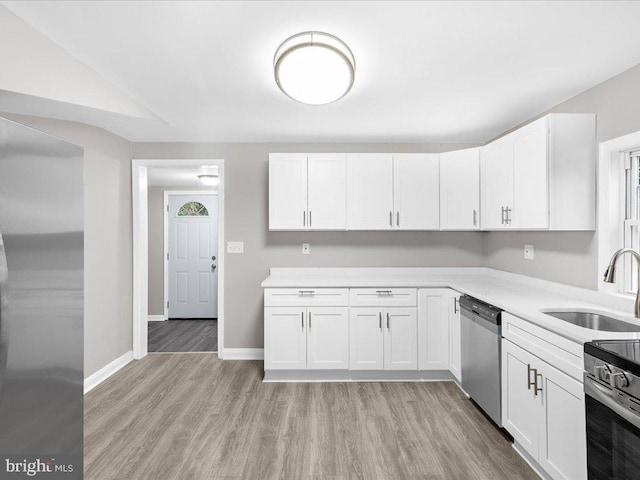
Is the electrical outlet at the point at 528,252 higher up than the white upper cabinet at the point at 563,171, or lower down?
lower down

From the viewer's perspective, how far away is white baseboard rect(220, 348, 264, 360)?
3.92 meters

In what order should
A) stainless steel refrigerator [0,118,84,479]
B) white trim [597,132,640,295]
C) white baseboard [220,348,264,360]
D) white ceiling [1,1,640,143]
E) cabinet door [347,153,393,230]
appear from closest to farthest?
stainless steel refrigerator [0,118,84,479]
white ceiling [1,1,640,143]
white trim [597,132,640,295]
cabinet door [347,153,393,230]
white baseboard [220,348,264,360]

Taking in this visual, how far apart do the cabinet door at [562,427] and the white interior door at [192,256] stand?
16.6ft

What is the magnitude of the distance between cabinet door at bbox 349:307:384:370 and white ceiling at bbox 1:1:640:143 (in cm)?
180

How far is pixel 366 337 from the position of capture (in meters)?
3.31

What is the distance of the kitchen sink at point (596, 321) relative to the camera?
6.64ft

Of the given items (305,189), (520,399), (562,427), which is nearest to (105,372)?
(305,189)

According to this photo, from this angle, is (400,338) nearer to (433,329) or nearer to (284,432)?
(433,329)

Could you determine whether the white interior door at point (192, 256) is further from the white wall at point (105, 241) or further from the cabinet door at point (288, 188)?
the cabinet door at point (288, 188)

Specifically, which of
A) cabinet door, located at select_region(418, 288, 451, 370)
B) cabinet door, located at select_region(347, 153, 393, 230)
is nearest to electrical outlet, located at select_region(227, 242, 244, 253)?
cabinet door, located at select_region(347, 153, 393, 230)

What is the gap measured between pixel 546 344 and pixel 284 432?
1783 mm

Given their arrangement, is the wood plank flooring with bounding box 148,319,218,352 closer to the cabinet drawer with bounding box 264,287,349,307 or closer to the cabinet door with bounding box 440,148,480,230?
the cabinet drawer with bounding box 264,287,349,307

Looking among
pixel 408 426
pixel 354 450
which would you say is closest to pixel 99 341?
pixel 354 450

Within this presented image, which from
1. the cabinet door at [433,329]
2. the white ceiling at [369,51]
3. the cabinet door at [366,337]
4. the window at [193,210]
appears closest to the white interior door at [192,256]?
the window at [193,210]
